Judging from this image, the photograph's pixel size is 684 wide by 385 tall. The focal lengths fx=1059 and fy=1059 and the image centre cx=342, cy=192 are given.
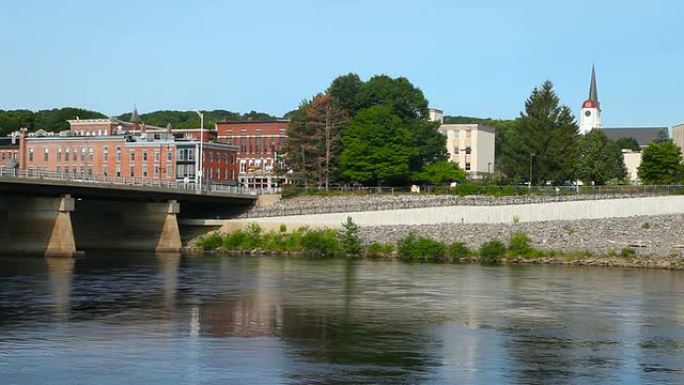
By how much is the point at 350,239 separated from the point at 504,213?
567 inches

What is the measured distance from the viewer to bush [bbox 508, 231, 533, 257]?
87000 mm

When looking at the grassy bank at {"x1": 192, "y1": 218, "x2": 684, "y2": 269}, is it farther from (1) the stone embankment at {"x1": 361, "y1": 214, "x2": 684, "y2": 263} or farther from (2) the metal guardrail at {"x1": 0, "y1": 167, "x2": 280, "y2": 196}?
(2) the metal guardrail at {"x1": 0, "y1": 167, "x2": 280, "y2": 196}

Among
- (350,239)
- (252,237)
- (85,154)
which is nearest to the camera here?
(350,239)

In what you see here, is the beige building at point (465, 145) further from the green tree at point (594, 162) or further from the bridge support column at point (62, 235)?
the bridge support column at point (62, 235)

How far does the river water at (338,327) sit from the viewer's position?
32.6 m

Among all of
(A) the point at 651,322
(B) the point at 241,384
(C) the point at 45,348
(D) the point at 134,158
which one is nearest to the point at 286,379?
(B) the point at 241,384

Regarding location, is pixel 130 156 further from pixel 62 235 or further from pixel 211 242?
pixel 62 235

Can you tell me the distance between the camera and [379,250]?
305ft

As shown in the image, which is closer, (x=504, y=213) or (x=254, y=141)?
(x=504, y=213)

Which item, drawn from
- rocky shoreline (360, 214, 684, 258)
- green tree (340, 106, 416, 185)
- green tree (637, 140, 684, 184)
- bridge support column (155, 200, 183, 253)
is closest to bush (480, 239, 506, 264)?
rocky shoreline (360, 214, 684, 258)

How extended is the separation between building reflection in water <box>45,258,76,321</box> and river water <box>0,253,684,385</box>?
13cm

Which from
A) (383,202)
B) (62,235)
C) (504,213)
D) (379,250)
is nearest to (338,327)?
(379,250)

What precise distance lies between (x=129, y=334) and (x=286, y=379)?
11.1 metres

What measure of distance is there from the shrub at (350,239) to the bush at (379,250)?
38.0 inches
